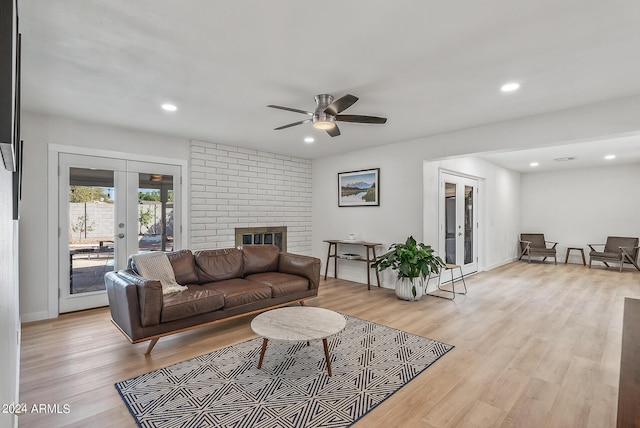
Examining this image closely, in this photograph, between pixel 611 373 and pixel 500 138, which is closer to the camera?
pixel 611 373

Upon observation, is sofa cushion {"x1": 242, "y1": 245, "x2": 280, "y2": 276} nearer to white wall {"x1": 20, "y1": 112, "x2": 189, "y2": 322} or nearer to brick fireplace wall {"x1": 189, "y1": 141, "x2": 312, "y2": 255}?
brick fireplace wall {"x1": 189, "y1": 141, "x2": 312, "y2": 255}

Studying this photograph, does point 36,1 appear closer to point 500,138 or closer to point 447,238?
point 500,138

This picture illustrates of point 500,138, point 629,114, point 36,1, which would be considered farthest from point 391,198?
point 36,1

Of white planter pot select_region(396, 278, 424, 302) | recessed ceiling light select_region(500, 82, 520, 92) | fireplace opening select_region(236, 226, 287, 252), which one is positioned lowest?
white planter pot select_region(396, 278, 424, 302)

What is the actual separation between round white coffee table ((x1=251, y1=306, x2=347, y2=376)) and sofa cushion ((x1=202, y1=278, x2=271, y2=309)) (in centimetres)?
67

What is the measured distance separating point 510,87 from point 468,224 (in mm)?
3928

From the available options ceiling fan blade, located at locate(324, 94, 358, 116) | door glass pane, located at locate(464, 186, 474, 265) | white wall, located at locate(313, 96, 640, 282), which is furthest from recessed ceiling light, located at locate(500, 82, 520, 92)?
door glass pane, located at locate(464, 186, 474, 265)

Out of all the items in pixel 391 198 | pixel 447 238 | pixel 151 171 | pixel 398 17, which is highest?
pixel 398 17

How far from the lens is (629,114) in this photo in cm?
317

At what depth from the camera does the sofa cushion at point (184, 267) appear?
3.66m

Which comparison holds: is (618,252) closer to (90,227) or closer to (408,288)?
(408,288)

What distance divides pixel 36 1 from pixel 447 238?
18.7 feet

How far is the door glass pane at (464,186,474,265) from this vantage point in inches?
248

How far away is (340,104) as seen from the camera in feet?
9.30
